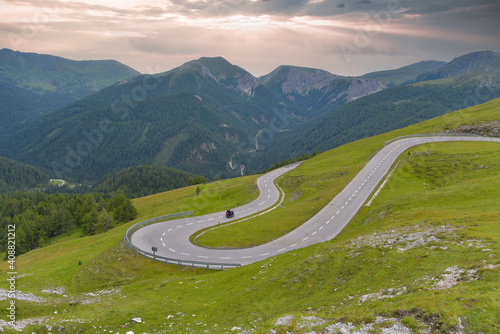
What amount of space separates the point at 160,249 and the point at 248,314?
31.1 metres

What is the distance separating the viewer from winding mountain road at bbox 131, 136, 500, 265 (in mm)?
43031

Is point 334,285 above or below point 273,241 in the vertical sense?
above

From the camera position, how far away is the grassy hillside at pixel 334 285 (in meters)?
15.0

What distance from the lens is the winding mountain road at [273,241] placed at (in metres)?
43.0

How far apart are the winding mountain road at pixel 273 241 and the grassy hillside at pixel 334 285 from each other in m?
4.26

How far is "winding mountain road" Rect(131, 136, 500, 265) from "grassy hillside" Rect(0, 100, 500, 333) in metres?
4.26

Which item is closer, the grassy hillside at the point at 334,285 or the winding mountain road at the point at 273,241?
the grassy hillside at the point at 334,285

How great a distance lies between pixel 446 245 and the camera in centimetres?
2342

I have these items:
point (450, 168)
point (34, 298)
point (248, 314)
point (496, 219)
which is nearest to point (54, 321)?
point (34, 298)

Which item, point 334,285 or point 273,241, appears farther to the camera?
point 273,241

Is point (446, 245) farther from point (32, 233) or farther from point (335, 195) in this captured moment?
point (32, 233)

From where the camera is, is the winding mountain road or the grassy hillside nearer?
the grassy hillside

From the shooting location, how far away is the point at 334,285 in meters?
22.1

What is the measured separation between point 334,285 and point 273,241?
79.4 feet
